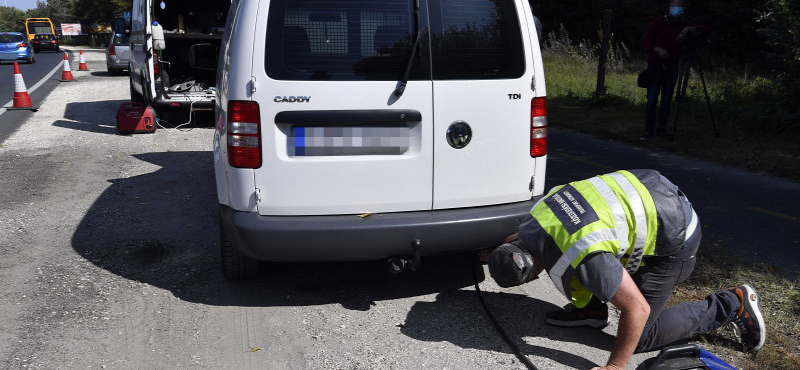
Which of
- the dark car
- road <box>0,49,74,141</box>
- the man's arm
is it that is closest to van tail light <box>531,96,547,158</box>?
the man's arm

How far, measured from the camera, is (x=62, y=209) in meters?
6.34

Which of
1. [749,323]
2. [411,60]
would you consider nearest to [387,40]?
[411,60]

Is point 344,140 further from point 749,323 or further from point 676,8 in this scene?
point 676,8

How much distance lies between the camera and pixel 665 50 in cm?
931

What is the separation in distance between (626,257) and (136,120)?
9140mm

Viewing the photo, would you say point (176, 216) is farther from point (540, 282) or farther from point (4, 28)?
point (4, 28)

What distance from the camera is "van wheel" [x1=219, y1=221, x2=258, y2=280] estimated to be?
14.2ft

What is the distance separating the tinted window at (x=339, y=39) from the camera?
12.2 ft

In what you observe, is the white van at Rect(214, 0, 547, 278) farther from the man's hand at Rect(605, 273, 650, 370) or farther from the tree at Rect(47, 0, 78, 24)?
the tree at Rect(47, 0, 78, 24)

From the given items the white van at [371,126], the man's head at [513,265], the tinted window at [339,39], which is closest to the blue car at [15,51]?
the white van at [371,126]

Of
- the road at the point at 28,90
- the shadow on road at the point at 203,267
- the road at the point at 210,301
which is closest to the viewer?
the road at the point at 210,301

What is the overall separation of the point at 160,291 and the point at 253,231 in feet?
3.30

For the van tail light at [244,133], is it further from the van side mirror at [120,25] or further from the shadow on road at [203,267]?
the van side mirror at [120,25]

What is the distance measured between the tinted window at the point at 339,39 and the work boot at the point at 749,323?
196 centimetres
